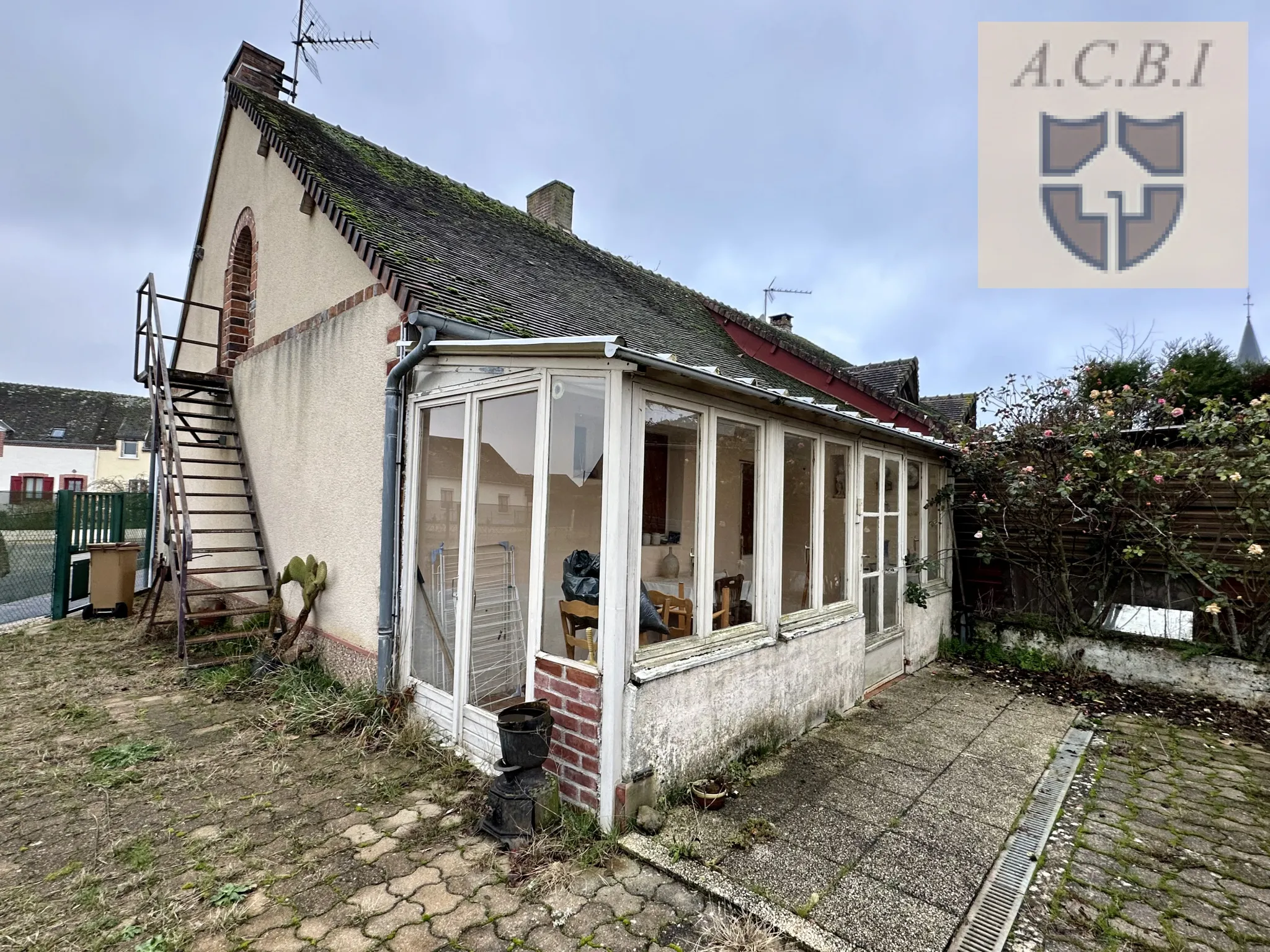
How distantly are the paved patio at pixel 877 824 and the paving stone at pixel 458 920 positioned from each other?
960 millimetres

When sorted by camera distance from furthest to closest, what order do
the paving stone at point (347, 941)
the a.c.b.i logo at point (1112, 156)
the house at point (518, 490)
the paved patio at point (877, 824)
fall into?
1. the a.c.b.i logo at point (1112, 156)
2. the house at point (518, 490)
3. the paved patio at point (877, 824)
4. the paving stone at point (347, 941)

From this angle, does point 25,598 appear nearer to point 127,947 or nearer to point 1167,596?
point 127,947

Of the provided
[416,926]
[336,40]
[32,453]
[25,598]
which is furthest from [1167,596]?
[32,453]

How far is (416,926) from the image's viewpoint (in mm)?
2662

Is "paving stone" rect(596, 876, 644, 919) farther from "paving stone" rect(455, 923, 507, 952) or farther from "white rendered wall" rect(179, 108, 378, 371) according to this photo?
"white rendered wall" rect(179, 108, 378, 371)

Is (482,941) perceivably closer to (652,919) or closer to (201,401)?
(652,919)

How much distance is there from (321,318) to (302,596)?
10.0ft

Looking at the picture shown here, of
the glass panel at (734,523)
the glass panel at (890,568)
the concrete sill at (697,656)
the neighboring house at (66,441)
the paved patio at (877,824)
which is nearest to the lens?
the paved patio at (877,824)

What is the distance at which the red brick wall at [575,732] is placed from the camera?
3.41m

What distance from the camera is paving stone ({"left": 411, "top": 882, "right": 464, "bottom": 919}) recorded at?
279 centimetres

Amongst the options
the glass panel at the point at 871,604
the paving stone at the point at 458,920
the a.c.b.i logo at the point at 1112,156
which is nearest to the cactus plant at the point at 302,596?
the paving stone at the point at 458,920

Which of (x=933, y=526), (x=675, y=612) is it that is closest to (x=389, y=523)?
(x=675, y=612)

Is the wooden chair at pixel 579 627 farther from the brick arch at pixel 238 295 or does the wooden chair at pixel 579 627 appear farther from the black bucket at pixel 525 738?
the brick arch at pixel 238 295

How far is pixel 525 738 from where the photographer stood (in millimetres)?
3295
